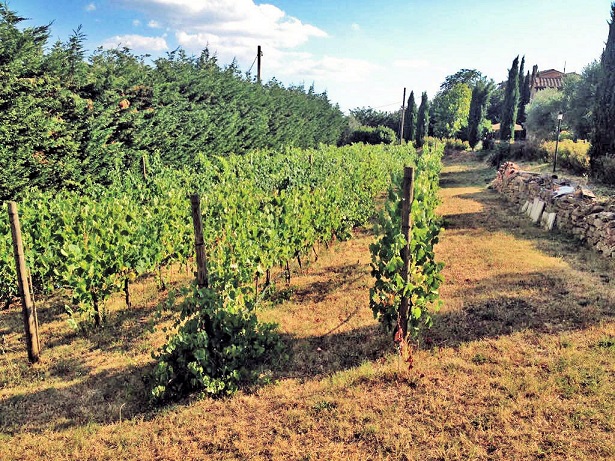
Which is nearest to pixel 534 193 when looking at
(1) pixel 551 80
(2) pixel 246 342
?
(2) pixel 246 342

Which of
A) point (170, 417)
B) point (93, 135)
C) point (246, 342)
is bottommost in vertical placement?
point (170, 417)

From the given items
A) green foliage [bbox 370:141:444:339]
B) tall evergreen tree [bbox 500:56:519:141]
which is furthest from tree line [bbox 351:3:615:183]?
green foliage [bbox 370:141:444:339]

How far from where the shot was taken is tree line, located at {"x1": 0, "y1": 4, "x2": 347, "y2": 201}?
331 inches

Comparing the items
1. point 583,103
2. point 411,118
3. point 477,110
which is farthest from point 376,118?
point 583,103

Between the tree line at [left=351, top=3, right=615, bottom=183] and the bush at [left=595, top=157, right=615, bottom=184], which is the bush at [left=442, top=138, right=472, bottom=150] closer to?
the tree line at [left=351, top=3, right=615, bottom=183]

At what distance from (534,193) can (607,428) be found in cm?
1120

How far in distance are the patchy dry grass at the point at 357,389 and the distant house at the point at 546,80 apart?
70831 millimetres

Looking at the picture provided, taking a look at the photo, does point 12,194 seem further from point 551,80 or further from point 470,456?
point 551,80

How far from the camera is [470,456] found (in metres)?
3.44

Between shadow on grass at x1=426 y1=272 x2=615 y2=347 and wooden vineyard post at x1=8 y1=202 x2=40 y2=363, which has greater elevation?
wooden vineyard post at x1=8 y1=202 x2=40 y2=363

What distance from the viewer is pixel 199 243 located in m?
4.26

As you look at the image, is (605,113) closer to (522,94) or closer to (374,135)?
(374,135)

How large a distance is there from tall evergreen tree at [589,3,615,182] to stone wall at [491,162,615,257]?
4506 mm

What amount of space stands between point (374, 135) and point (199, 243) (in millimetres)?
35645
